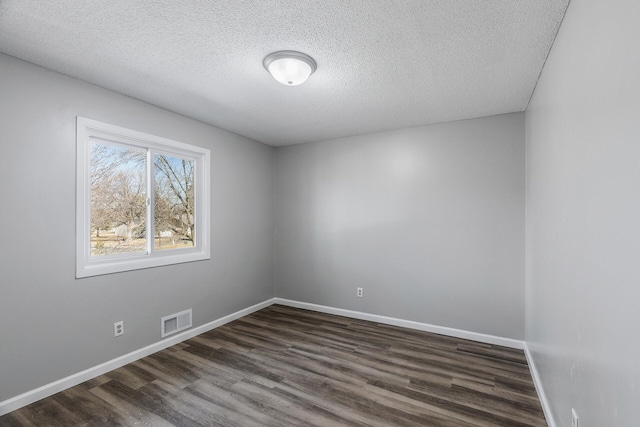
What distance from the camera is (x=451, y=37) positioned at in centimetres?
183

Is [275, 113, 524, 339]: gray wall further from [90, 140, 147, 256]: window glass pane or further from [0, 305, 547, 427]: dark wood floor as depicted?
[90, 140, 147, 256]: window glass pane

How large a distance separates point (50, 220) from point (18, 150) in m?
0.52

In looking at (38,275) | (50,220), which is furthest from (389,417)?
(50,220)

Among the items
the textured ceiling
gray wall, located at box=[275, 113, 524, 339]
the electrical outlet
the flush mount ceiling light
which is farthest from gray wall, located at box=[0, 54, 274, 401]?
gray wall, located at box=[275, 113, 524, 339]

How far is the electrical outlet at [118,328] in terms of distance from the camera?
2.63 meters

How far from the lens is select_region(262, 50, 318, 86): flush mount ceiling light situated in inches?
78.9

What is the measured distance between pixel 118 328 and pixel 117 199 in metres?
1.16

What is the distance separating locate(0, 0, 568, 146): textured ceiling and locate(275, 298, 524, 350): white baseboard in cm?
239

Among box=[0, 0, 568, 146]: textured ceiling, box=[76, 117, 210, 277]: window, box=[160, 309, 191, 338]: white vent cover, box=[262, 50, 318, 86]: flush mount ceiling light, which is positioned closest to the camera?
box=[0, 0, 568, 146]: textured ceiling

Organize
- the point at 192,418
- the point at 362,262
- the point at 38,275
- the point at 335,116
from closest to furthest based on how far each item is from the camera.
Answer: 1. the point at 192,418
2. the point at 38,275
3. the point at 335,116
4. the point at 362,262

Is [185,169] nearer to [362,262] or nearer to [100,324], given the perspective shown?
[100,324]

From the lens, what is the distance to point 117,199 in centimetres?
276

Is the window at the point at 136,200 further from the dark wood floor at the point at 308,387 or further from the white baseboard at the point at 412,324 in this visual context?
the white baseboard at the point at 412,324

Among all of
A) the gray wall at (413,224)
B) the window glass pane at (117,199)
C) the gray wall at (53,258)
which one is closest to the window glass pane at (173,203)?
the window glass pane at (117,199)
